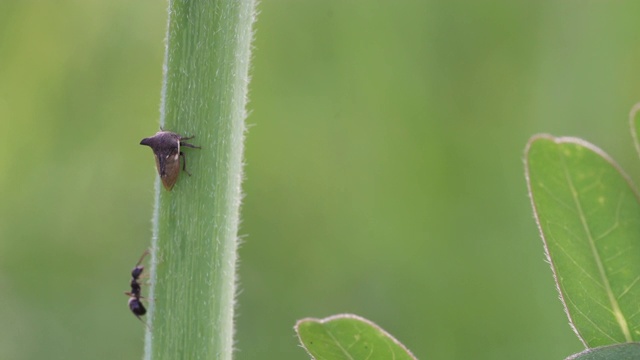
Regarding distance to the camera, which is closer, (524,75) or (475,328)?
(475,328)

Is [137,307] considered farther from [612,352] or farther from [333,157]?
[333,157]

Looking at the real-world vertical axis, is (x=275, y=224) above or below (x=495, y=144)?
below

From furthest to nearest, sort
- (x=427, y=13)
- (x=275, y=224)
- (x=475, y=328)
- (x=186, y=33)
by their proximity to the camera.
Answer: (x=427, y=13) → (x=275, y=224) → (x=475, y=328) → (x=186, y=33)

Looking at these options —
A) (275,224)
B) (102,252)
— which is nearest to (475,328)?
(275,224)

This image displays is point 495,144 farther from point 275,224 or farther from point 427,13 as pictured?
point 275,224

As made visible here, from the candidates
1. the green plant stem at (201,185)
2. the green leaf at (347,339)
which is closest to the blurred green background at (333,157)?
the green plant stem at (201,185)

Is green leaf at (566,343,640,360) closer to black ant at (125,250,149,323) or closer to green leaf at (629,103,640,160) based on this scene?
green leaf at (629,103,640,160)
